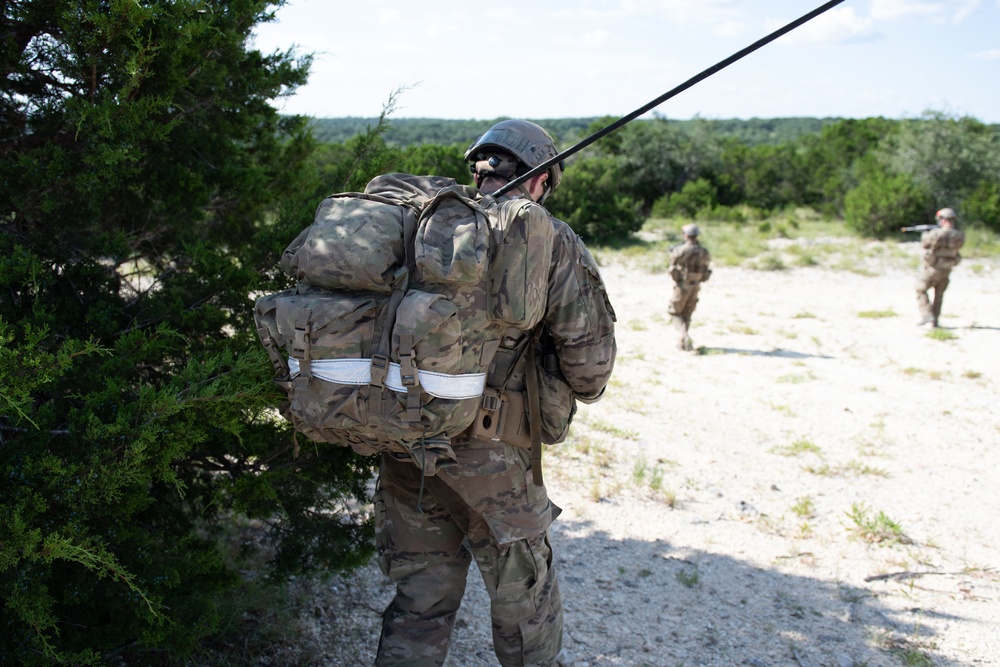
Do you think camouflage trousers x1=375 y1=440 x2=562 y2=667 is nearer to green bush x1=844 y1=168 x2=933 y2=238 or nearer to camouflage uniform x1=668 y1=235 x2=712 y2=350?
camouflage uniform x1=668 y1=235 x2=712 y2=350

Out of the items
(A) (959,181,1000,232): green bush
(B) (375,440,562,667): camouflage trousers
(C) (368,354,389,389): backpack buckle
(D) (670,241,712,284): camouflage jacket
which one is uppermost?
(A) (959,181,1000,232): green bush

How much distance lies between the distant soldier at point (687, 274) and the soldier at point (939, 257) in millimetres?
3398

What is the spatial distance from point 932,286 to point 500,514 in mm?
10209

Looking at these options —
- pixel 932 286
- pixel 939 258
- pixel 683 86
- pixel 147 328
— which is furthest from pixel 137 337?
pixel 932 286

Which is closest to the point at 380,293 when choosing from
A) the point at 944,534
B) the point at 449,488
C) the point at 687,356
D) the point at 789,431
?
the point at 449,488

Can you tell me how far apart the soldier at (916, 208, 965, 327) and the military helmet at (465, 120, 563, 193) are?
9361 millimetres

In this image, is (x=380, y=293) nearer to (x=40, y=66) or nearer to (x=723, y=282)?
(x=40, y=66)

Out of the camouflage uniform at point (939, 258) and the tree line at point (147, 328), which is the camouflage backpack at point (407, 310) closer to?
the tree line at point (147, 328)

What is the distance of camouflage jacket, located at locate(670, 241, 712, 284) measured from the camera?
29.9 feet

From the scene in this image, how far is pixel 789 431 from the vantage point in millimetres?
6469

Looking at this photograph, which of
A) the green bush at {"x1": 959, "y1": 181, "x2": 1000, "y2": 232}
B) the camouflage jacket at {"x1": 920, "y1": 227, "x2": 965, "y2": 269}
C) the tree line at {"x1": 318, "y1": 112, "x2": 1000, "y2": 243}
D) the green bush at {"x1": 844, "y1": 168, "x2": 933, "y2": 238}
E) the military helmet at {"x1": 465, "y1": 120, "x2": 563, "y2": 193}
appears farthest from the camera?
the green bush at {"x1": 959, "y1": 181, "x2": 1000, "y2": 232}

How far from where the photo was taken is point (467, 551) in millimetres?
2539

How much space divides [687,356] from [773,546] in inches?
190

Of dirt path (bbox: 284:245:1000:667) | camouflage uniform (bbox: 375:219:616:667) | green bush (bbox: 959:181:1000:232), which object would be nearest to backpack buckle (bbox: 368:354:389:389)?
camouflage uniform (bbox: 375:219:616:667)
